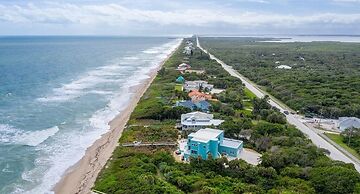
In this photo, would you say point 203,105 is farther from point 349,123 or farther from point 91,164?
point 91,164

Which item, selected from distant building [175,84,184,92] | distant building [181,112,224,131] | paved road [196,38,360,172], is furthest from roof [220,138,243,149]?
distant building [175,84,184,92]

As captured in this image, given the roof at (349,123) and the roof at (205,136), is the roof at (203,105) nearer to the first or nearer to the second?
the roof at (205,136)

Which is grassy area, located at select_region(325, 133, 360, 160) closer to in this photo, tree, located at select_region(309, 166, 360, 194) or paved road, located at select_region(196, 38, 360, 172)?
paved road, located at select_region(196, 38, 360, 172)

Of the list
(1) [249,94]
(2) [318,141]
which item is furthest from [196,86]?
(2) [318,141]

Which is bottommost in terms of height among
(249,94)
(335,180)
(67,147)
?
(67,147)

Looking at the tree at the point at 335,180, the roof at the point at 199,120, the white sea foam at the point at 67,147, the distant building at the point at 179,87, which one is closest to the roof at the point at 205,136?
the roof at the point at 199,120

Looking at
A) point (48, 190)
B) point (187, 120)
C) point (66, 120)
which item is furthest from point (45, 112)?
point (48, 190)
